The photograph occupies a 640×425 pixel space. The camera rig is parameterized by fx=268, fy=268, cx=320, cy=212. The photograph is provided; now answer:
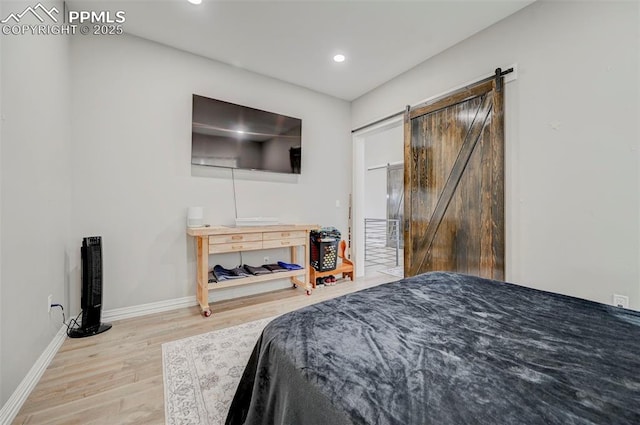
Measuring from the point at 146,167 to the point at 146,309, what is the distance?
57.4 inches

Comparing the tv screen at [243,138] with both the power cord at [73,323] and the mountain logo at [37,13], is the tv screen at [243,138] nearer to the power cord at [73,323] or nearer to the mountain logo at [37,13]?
the mountain logo at [37,13]

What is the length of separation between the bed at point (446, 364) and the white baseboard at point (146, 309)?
212cm

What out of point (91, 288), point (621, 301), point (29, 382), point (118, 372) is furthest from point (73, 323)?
point (621, 301)

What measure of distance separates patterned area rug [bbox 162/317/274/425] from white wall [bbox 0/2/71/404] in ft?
2.54

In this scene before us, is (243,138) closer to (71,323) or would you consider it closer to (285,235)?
(285,235)

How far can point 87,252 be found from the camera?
227 centimetres

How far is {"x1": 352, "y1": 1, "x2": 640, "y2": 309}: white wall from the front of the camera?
1832 millimetres

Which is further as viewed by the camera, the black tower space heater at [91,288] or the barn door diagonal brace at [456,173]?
the barn door diagonal brace at [456,173]

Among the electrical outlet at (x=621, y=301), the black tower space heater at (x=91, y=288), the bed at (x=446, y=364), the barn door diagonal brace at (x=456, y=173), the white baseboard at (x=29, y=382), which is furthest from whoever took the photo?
the barn door diagonal brace at (x=456, y=173)

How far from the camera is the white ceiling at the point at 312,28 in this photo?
7.61 ft

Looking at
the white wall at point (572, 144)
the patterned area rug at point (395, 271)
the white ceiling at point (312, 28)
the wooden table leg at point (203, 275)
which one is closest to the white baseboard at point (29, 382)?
the wooden table leg at point (203, 275)

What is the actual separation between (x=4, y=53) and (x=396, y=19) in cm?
279

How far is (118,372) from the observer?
1.78 m

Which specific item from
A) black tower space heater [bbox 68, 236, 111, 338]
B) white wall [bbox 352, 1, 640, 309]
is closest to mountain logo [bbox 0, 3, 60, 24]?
black tower space heater [bbox 68, 236, 111, 338]
